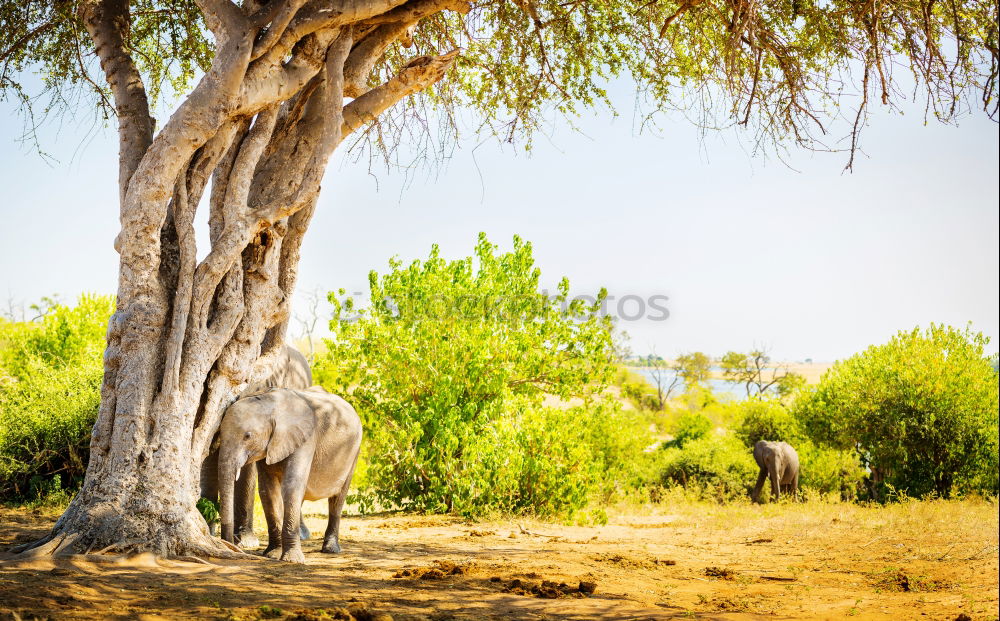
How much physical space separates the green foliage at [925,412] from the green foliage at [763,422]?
2.81m

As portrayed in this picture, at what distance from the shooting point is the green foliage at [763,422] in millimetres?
22047

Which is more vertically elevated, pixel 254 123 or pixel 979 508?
pixel 254 123

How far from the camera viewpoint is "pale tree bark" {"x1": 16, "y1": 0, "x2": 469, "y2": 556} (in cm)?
568

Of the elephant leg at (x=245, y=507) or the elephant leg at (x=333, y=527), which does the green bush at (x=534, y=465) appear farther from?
the elephant leg at (x=245, y=507)

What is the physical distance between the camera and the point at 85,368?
11.5 m

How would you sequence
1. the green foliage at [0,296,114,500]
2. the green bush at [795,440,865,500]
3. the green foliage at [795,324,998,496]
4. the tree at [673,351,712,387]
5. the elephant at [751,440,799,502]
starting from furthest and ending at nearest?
the tree at [673,351,712,387] < the green bush at [795,440,865,500] < the elephant at [751,440,799,502] < the green foliage at [795,324,998,496] < the green foliage at [0,296,114,500]

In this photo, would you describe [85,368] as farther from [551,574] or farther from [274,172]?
[551,574]

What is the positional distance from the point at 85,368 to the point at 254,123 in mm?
6656

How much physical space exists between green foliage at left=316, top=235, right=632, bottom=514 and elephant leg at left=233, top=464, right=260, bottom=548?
428 cm

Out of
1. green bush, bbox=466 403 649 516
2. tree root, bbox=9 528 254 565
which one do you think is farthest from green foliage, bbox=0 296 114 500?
green bush, bbox=466 403 649 516

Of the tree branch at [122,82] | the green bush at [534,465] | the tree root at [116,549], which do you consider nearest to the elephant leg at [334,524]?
the tree root at [116,549]

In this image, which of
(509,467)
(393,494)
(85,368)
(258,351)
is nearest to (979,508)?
(509,467)

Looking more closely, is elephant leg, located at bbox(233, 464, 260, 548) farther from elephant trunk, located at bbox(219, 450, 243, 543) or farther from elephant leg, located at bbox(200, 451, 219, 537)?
elephant trunk, located at bbox(219, 450, 243, 543)

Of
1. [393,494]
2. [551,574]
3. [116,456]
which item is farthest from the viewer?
[393,494]
